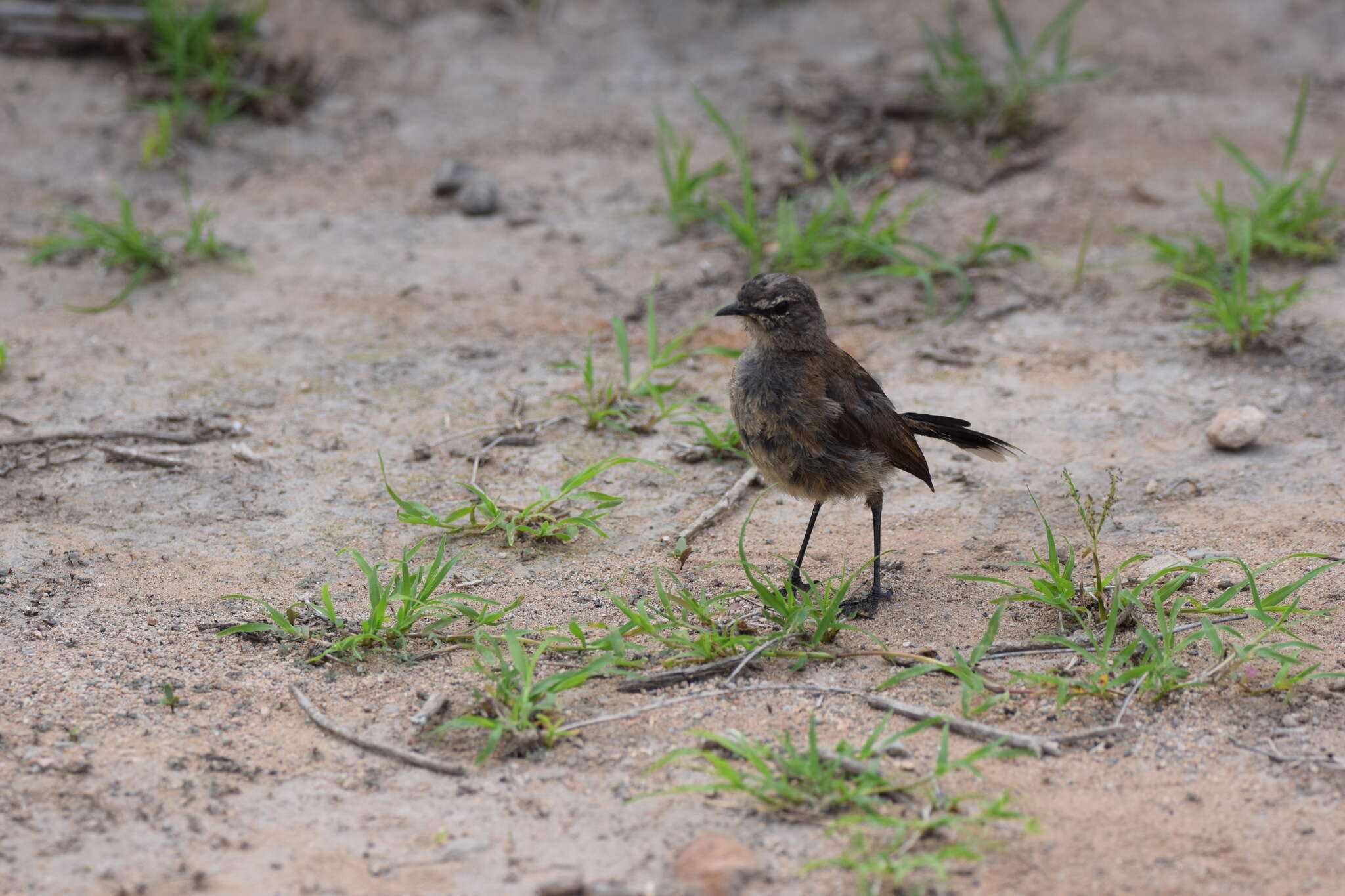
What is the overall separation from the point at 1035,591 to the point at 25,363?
16.8ft

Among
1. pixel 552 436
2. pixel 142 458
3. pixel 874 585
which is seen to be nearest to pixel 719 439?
pixel 552 436

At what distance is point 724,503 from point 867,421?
88cm

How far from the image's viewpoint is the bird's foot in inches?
176

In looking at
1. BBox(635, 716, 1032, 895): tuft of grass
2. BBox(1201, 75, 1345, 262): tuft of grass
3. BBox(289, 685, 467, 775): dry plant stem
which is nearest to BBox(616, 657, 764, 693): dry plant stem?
BBox(635, 716, 1032, 895): tuft of grass

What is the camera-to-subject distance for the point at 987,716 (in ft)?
12.2

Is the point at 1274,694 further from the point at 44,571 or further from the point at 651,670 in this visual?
the point at 44,571

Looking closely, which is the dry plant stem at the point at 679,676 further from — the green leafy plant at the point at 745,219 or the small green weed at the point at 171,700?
the green leafy plant at the point at 745,219

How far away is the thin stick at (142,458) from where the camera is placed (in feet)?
17.5

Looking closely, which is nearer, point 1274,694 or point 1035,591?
point 1274,694

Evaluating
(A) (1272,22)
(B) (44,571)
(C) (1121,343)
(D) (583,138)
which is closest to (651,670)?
(B) (44,571)

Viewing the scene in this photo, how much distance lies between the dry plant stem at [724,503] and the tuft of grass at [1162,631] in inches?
43.4

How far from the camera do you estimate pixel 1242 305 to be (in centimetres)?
623

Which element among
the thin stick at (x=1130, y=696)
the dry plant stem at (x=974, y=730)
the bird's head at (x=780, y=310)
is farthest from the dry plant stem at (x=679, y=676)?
the bird's head at (x=780, y=310)

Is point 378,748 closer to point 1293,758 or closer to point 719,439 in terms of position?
point 719,439
